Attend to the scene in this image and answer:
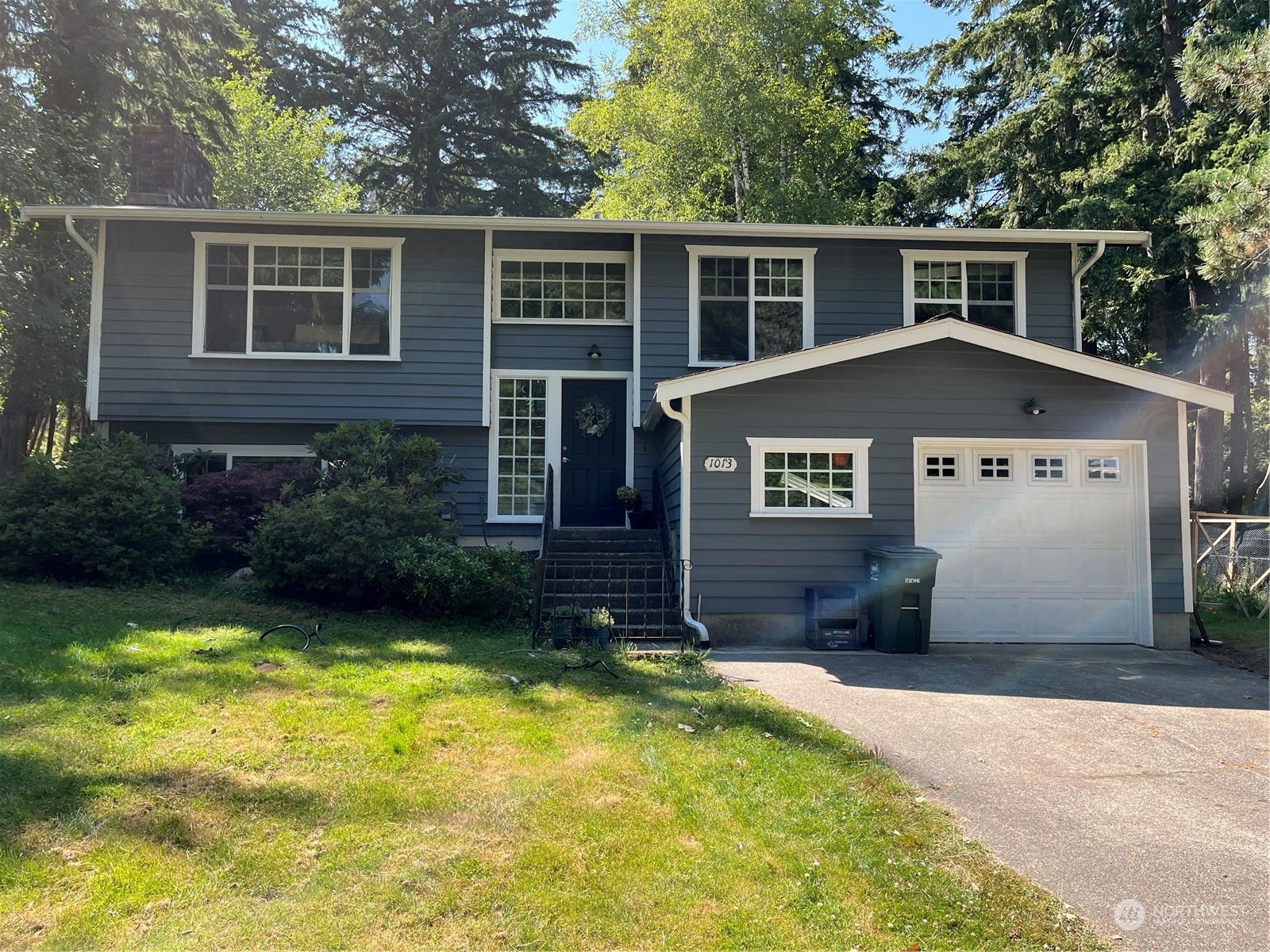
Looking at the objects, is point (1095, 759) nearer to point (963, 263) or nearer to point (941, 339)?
point (941, 339)

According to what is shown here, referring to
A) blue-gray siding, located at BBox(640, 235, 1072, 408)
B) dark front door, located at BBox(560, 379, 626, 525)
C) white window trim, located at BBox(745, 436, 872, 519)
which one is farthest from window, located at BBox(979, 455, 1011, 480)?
dark front door, located at BBox(560, 379, 626, 525)

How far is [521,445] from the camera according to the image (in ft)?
40.3

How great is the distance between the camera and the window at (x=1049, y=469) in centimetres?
931

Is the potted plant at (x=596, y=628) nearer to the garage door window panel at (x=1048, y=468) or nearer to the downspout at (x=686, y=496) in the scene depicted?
the downspout at (x=686, y=496)

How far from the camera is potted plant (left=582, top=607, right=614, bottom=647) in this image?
8250 mm

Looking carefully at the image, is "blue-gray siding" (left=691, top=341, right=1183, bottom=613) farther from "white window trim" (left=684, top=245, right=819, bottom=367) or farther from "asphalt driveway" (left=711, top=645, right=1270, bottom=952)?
"white window trim" (left=684, top=245, right=819, bottom=367)

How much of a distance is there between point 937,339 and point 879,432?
1.18 meters

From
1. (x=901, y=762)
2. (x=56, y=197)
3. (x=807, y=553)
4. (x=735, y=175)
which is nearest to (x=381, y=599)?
(x=807, y=553)

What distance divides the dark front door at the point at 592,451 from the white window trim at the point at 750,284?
4.33 feet

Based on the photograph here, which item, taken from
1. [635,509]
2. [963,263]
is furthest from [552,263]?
[963,263]

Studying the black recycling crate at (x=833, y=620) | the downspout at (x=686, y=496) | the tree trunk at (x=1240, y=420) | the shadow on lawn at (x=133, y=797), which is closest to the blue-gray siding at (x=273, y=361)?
the downspout at (x=686, y=496)

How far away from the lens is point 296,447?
12.2 m

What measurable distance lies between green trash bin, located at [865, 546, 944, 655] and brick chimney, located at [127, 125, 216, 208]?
37.8 ft

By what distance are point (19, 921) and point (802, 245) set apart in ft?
38.2
